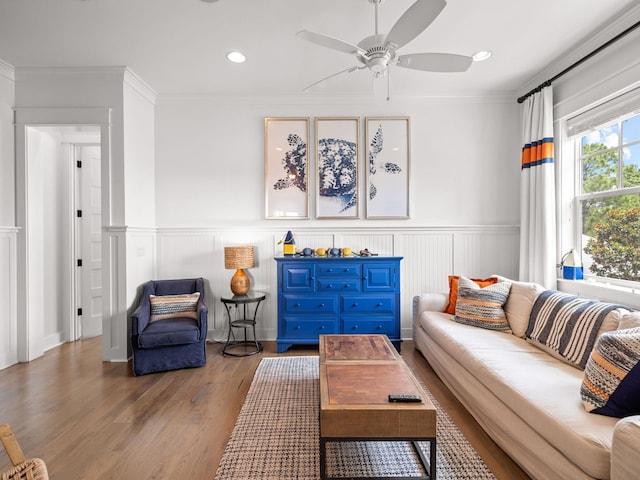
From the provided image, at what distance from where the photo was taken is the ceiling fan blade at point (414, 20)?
1778 mm

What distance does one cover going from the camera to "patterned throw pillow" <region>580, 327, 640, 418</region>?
1.46 meters

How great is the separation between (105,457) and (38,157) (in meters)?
3.20

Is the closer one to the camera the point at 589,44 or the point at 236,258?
the point at 589,44

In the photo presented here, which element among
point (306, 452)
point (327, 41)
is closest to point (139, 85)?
point (327, 41)

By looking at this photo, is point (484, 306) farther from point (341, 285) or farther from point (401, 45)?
point (401, 45)

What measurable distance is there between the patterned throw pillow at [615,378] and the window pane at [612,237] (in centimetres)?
160

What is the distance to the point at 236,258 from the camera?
3.61 meters

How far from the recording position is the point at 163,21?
Answer: 2627mm

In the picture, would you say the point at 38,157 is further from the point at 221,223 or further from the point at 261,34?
the point at 261,34

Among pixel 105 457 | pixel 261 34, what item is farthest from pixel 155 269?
pixel 261 34

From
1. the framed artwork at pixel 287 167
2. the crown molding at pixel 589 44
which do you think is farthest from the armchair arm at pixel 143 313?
the crown molding at pixel 589 44

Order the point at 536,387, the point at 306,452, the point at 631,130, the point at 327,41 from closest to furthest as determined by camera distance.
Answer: the point at 536,387, the point at 306,452, the point at 327,41, the point at 631,130

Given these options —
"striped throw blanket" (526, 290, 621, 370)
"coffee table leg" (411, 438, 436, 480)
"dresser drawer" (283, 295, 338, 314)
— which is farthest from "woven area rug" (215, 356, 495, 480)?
"dresser drawer" (283, 295, 338, 314)

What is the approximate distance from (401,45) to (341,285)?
2.25 meters
